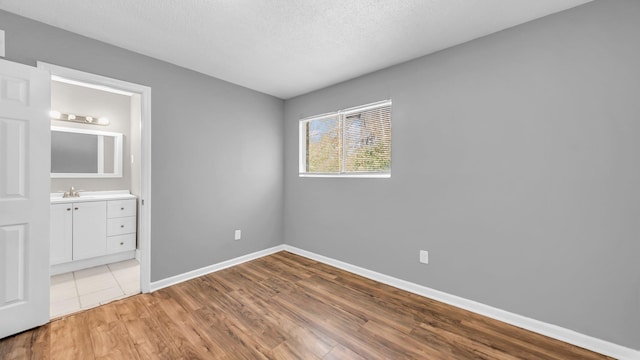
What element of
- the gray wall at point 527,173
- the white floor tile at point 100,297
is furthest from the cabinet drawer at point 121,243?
the gray wall at point 527,173

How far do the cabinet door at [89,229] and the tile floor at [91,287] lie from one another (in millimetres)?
248

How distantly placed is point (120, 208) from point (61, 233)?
61cm

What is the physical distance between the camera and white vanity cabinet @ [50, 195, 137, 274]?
9.53 feet

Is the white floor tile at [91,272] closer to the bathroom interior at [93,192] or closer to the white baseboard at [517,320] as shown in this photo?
the bathroom interior at [93,192]

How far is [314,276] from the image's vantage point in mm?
2955

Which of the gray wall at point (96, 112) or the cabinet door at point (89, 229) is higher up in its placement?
the gray wall at point (96, 112)

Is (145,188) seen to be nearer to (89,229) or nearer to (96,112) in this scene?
(89,229)

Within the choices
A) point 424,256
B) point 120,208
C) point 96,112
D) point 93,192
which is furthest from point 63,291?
point 424,256

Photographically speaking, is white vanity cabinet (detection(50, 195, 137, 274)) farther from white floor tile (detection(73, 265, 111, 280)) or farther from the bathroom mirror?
the bathroom mirror

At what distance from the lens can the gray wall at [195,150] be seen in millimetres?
2148

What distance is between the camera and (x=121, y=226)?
3375 mm

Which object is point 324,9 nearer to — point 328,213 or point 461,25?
point 461,25

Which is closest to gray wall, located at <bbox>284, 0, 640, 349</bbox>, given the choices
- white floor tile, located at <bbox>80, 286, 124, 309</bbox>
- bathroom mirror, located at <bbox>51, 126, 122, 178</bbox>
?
white floor tile, located at <bbox>80, 286, 124, 309</bbox>

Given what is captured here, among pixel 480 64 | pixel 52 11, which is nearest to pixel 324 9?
pixel 480 64
